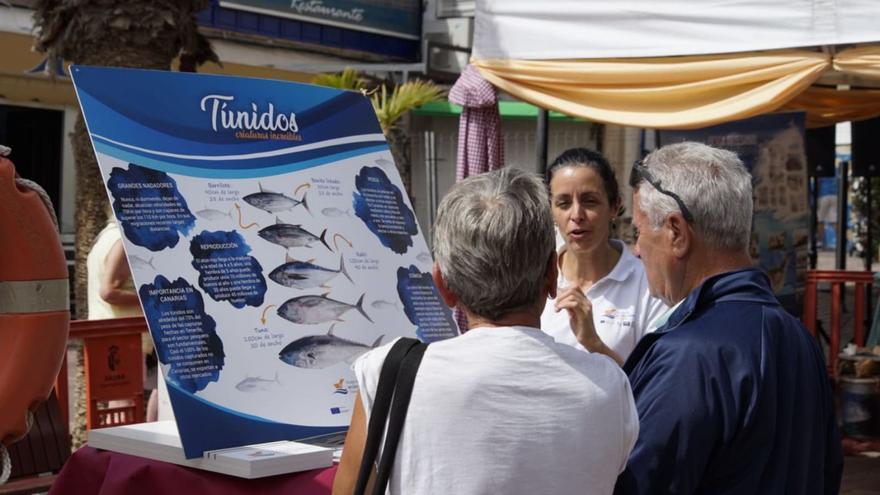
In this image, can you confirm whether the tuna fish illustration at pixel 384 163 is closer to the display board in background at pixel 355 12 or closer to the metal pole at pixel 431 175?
the metal pole at pixel 431 175

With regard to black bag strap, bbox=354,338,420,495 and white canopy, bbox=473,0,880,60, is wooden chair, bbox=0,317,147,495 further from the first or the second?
black bag strap, bbox=354,338,420,495

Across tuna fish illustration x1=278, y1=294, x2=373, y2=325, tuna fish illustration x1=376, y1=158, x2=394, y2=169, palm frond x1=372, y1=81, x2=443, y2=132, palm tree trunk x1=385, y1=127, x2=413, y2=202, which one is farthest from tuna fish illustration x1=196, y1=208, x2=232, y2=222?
palm frond x1=372, y1=81, x2=443, y2=132

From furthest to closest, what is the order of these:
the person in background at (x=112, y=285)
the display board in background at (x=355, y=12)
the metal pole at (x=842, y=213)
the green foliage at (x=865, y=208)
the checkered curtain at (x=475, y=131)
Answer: the green foliage at (x=865, y=208), the display board in background at (x=355, y=12), the metal pole at (x=842, y=213), the checkered curtain at (x=475, y=131), the person in background at (x=112, y=285)

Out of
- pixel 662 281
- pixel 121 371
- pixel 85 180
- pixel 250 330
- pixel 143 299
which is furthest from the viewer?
pixel 85 180

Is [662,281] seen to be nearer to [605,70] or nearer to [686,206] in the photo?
[686,206]

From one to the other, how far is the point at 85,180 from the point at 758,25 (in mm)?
4521

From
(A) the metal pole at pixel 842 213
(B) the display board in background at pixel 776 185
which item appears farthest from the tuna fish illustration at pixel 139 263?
(A) the metal pole at pixel 842 213

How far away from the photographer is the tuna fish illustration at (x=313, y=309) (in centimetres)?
301

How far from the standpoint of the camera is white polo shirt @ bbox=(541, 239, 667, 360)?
369 centimetres

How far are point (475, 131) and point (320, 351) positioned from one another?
3875 millimetres

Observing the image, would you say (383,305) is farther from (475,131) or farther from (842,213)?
(842,213)

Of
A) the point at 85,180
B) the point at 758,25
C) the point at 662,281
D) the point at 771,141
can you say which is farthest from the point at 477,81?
the point at 662,281

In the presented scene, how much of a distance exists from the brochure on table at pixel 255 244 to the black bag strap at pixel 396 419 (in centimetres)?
81

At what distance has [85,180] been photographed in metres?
7.71
